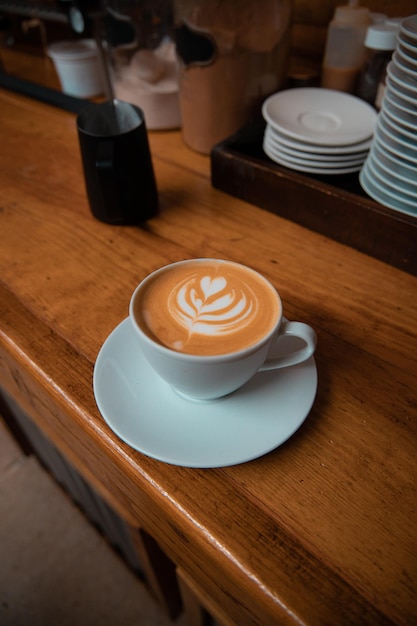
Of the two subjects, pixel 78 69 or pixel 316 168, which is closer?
pixel 316 168

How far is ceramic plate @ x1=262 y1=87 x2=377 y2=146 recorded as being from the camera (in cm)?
62

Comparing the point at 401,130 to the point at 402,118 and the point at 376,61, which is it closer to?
the point at 402,118

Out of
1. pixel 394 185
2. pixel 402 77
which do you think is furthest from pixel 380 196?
pixel 402 77

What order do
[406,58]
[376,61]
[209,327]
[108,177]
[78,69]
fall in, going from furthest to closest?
[78,69], [376,61], [108,177], [406,58], [209,327]

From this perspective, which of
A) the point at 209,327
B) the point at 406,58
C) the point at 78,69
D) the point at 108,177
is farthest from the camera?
the point at 78,69

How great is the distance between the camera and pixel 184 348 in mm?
367

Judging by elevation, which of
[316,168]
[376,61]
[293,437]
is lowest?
[293,437]

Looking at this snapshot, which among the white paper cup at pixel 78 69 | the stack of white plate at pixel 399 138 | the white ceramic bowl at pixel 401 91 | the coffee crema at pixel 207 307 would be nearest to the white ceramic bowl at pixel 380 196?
the stack of white plate at pixel 399 138

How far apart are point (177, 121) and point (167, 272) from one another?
545 millimetres

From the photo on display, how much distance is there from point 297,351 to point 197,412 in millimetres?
107

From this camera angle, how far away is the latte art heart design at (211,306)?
39cm

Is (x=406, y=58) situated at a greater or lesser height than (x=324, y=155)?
greater

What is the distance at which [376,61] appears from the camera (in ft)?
2.33

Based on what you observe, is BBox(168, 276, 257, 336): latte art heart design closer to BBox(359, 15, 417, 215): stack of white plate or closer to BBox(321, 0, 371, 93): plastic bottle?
BBox(359, 15, 417, 215): stack of white plate
